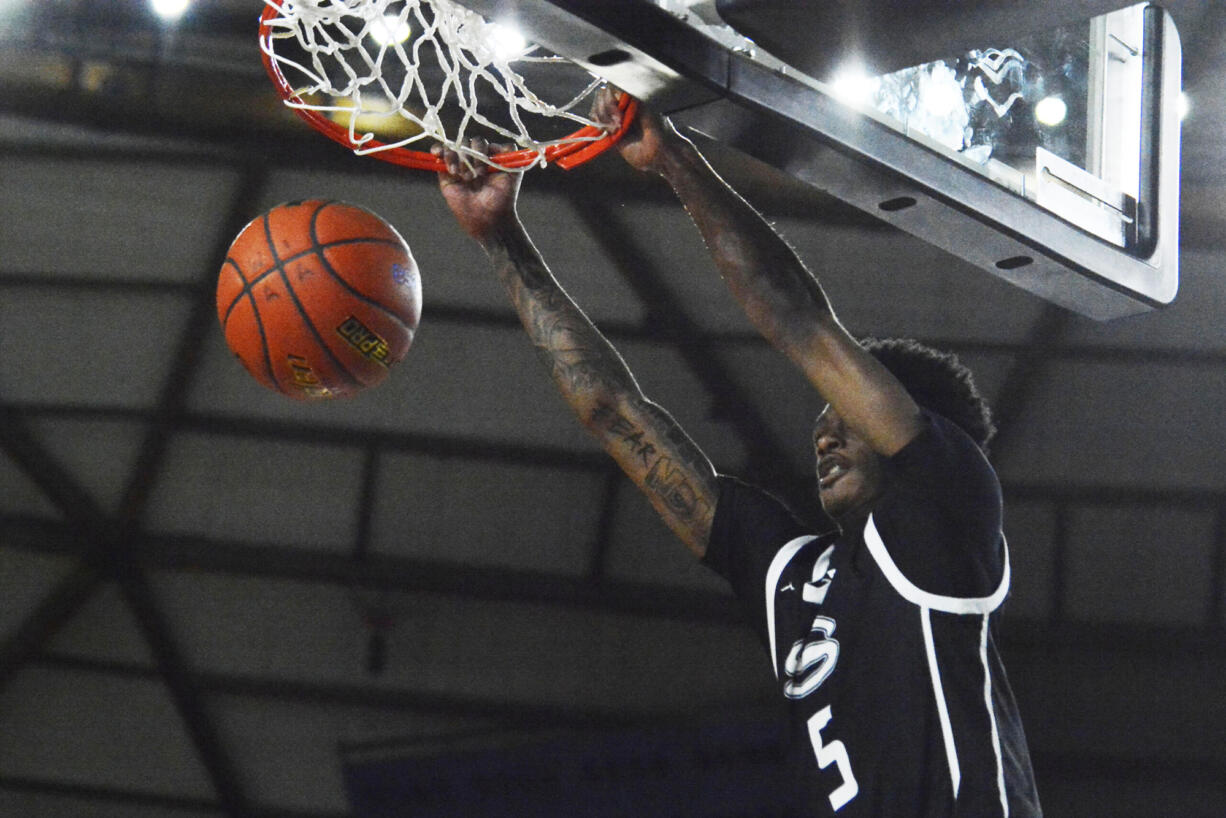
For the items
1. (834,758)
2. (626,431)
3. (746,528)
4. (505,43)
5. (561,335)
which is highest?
(505,43)

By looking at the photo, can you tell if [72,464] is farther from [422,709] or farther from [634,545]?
[634,545]

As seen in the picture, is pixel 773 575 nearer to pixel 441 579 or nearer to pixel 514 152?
pixel 514 152

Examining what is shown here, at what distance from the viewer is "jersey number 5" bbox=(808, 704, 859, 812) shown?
73.6 inches

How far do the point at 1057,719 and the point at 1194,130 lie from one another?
1845 millimetres

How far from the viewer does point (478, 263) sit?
15.3ft

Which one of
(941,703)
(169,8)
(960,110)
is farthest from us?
(169,8)

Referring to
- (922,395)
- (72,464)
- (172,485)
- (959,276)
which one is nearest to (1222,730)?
(959,276)

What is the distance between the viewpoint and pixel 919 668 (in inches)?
73.2

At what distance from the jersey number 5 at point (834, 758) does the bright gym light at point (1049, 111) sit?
799 millimetres

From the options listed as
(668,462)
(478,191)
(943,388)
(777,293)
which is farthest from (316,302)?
(943,388)

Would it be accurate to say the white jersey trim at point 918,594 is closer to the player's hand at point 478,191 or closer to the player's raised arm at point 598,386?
the player's raised arm at point 598,386

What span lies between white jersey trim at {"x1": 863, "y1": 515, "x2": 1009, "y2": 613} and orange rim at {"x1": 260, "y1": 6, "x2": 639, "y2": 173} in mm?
601

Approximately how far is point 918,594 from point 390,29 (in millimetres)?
1004

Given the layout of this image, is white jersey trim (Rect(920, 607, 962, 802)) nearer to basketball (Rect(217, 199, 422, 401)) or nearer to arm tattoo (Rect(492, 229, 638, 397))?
arm tattoo (Rect(492, 229, 638, 397))
